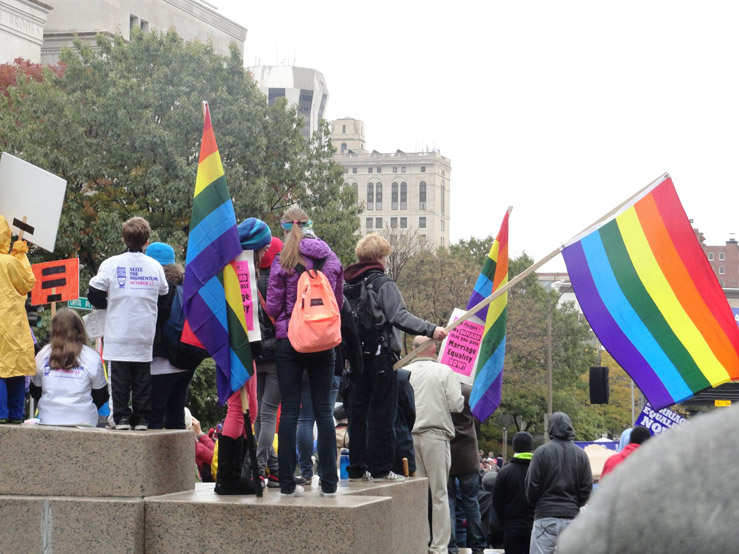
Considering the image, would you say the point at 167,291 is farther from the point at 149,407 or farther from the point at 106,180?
the point at 106,180

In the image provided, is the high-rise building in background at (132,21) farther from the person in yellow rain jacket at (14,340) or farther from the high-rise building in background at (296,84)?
the high-rise building in background at (296,84)

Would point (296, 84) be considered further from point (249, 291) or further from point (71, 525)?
point (71, 525)

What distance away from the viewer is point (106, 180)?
30469 mm

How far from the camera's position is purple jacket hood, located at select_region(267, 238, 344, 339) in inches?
273

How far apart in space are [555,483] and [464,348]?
97.9 inches

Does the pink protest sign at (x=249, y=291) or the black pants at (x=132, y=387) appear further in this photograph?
the black pants at (x=132, y=387)

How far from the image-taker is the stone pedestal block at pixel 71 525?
6574 millimetres

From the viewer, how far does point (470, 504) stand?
37.7ft

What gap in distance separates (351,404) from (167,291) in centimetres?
176

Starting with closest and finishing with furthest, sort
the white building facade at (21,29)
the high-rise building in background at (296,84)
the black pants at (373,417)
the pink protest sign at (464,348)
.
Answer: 1. the black pants at (373,417)
2. the pink protest sign at (464,348)
3. the white building facade at (21,29)
4. the high-rise building in background at (296,84)

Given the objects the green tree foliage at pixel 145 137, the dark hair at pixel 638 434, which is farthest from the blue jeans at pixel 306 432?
the green tree foliage at pixel 145 137

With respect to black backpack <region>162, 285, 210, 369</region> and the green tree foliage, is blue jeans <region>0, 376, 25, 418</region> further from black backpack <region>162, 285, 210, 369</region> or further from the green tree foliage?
the green tree foliage

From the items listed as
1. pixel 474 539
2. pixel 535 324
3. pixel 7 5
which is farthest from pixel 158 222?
pixel 535 324

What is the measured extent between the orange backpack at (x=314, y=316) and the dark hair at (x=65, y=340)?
1855 millimetres
